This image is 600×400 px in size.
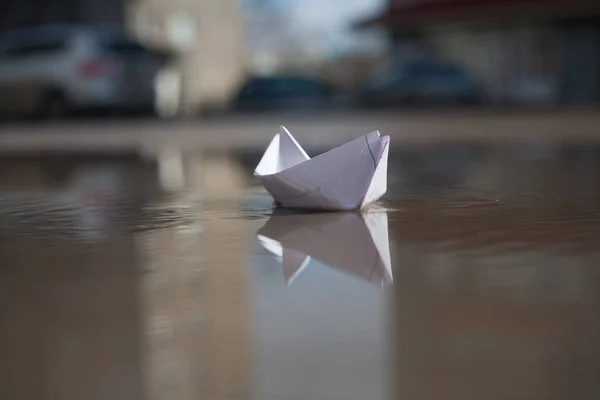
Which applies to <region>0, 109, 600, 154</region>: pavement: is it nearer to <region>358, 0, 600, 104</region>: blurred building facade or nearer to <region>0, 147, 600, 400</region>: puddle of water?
<region>0, 147, 600, 400</region>: puddle of water

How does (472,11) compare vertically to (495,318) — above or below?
above

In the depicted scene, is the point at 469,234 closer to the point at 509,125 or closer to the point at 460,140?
the point at 460,140

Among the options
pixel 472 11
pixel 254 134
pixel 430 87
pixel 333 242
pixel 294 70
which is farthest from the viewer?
pixel 294 70

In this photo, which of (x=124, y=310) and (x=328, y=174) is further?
(x=328, y=174)

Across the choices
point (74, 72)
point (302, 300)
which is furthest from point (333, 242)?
point (74, 72)

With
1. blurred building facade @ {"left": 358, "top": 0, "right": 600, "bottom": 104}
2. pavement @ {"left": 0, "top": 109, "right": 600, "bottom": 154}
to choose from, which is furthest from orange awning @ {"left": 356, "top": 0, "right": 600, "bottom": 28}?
pavement @ {"left": 0, "top": 109, "right": 600, "bottom": 154}

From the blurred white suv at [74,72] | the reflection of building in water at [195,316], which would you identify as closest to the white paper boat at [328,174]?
the reflection of building in water at [195,316]

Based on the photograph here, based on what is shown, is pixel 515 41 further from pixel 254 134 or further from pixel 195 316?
pixel 195 316
